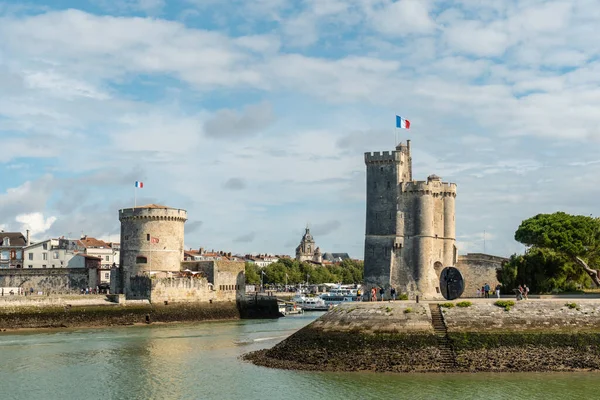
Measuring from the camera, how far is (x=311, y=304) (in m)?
94.4

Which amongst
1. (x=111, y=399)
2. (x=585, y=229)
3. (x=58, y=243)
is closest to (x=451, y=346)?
(x=111, y=399)

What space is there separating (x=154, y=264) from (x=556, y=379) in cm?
4897

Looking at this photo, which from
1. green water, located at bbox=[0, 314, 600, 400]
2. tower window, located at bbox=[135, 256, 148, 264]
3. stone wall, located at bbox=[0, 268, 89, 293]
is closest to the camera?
green water, located at bbox=[0, 314, 600, 400]

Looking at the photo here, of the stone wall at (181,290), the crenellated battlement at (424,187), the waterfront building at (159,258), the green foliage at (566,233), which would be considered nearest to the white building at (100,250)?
the waterfront building at (159,258)

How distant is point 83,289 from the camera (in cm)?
7581

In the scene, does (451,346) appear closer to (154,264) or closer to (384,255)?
(384,255)

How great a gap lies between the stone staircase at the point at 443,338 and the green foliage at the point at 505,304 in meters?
2.75

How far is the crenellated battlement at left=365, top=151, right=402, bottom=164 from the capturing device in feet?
243

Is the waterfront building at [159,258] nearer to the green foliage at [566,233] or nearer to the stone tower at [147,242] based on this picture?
the stone tower at [147,242]

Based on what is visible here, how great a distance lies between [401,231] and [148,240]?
24.1 meters

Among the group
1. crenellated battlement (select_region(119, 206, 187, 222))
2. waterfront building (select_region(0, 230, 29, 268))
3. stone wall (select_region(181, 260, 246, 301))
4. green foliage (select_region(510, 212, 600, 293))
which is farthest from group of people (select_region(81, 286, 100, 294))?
green foliage (select_region(510, 212, 600, 293))

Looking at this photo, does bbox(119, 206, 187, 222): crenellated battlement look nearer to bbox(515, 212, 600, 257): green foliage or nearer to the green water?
the green water

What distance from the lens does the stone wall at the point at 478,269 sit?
72.7m

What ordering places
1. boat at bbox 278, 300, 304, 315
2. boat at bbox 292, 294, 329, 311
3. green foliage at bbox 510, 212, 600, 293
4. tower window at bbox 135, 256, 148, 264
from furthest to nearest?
boat at bbox 292, 294, 329, 311 < boat at bbox 278, 300, 304, 315 < tower window at bbox 135, 256, 148, 264 < green foliage at bbox 510, 212, 600, 293
